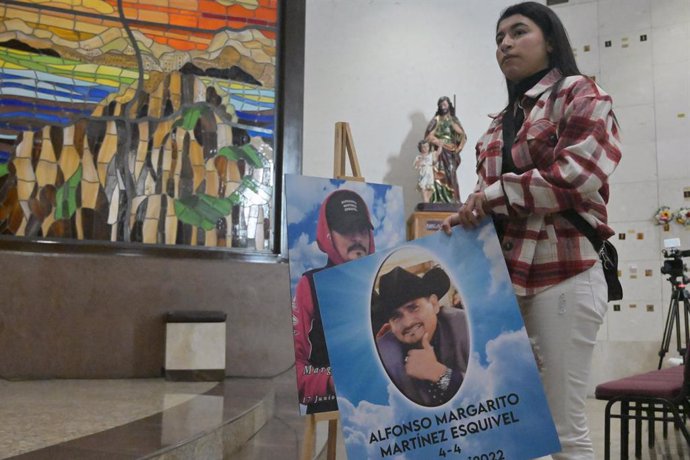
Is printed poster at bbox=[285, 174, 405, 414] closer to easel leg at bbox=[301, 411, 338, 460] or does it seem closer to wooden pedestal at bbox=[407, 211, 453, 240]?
easel leg at bbox=[301, 411, 338, 460]

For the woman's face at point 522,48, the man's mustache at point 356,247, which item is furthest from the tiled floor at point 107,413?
the woman's face at point 522,48

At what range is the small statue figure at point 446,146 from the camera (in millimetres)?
5762

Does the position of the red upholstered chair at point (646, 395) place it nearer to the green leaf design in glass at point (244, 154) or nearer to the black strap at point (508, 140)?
the black strap at point (508, 140)

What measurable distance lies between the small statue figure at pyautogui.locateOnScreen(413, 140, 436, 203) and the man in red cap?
294cm

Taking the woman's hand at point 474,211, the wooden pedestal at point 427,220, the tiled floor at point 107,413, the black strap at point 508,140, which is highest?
the wooden pedestal at point 427,220

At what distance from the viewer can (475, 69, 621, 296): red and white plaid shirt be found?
1456 mm

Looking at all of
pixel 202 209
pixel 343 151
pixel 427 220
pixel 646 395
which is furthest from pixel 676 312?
pixel 202 209

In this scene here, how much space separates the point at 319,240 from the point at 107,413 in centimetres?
131

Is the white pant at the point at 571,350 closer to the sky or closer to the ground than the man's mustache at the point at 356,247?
closer to the ground

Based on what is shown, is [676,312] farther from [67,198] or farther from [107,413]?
[67,198]

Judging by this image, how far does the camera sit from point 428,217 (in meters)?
5.43

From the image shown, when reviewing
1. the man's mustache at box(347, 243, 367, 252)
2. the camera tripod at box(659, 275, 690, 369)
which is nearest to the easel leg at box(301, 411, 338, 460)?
the man's mustache at box(347, 243, 367, 252)

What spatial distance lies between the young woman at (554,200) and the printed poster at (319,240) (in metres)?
1.13

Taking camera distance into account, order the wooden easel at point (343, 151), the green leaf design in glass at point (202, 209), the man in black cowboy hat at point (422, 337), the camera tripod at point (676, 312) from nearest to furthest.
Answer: the man in black cowboy hat at point (422, 337)
the wooden easel at point (343, 151)
the green leaf design in glass at point (202, 209)
the camera tripod at point (676, 312)
